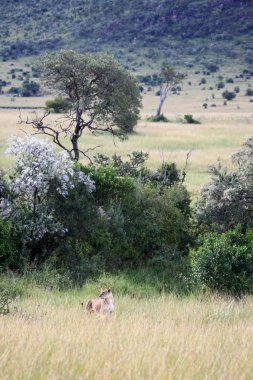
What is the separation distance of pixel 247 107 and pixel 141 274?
192 feet

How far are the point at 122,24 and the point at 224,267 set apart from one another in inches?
4215

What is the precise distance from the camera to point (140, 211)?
18781 millimetres

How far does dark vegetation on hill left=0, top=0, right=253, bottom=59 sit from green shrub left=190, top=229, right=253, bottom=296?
93.6m

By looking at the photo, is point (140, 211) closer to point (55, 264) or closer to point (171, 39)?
point (55, 264)

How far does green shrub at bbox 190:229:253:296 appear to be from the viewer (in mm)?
14828

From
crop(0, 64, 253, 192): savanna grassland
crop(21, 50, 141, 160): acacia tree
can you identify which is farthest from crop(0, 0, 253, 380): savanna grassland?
crop(21, 50, 141, 160): acacia tree

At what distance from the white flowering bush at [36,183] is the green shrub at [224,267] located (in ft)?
12.0

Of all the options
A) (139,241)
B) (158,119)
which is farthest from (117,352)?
(158,119)

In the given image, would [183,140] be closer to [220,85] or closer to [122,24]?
[220,85]

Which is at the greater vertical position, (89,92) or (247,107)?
(89,92)

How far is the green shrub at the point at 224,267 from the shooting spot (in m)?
14.8

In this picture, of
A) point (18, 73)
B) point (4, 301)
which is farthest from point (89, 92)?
point (18, 73)

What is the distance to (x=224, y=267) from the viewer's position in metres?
14.9

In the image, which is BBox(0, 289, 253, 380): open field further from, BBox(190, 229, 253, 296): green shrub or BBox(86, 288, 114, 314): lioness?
BBox(190, 229, 253, 296): green shrub
